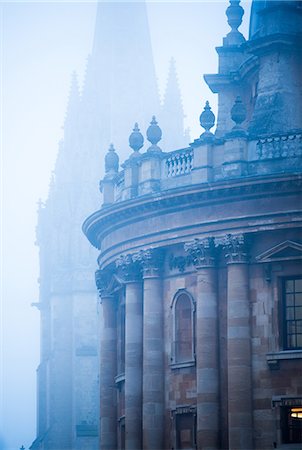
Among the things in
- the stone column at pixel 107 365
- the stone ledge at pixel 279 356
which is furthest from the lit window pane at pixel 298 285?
the stone column at pixel 107 365

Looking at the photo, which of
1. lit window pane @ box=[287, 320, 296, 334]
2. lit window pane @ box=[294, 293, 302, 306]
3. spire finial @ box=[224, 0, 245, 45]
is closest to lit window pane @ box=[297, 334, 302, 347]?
lit window pane @ box=[287, 320, 296, 334]

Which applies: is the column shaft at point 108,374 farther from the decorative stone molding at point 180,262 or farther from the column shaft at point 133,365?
the decorative stone molding at point 180,262

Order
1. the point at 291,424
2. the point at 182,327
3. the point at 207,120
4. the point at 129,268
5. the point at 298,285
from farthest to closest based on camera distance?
1. the point at 129,268
2. the point at 182,327
3. the point at 207,120
4. the point at 298,285
5. the point at 291,424

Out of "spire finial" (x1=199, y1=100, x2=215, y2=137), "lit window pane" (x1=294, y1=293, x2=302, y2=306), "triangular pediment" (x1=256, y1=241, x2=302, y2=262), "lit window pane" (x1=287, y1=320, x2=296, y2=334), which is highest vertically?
"spire finial" (x1=199, y1=100, x2=215, y2=137)

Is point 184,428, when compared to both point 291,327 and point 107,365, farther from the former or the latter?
point 107,365

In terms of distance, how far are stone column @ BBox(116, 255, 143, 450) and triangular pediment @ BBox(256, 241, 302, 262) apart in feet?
19.8

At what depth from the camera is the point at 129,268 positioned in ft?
175

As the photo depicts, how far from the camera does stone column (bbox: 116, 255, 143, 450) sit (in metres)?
52.3

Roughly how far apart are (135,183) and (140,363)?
6.86m

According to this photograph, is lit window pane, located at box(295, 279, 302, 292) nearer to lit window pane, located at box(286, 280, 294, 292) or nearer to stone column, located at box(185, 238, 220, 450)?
lit window pane, located at box(286, 280, 294, 292)

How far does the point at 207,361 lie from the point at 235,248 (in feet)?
13.3

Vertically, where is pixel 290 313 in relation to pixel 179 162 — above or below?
below

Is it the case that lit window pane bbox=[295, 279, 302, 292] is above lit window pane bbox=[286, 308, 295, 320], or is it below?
above

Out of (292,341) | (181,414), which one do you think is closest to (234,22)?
(292,341)
